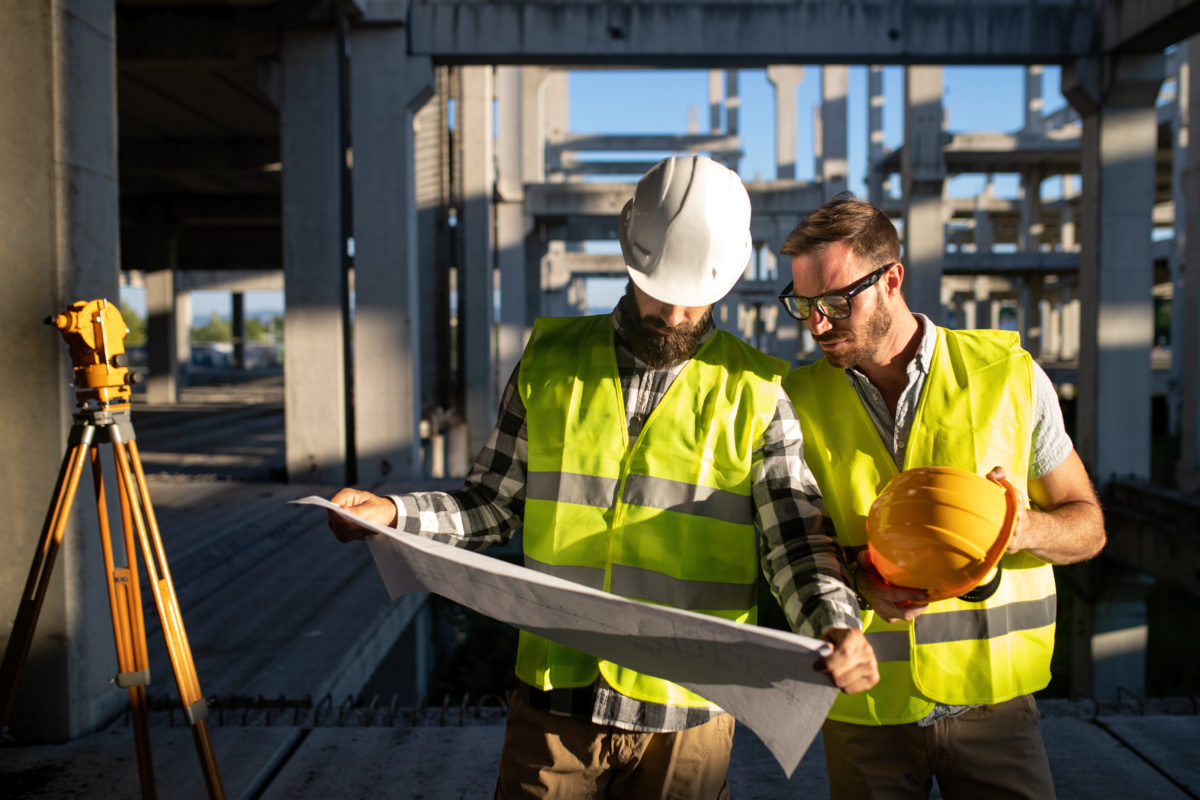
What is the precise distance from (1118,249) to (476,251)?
1167cm

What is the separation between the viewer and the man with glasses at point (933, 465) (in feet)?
7.05

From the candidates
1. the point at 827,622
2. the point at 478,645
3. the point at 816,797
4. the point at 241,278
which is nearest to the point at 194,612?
the point at 478,645

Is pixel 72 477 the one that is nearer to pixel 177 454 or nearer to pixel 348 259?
pixel 348 259

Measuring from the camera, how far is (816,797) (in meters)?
3.52

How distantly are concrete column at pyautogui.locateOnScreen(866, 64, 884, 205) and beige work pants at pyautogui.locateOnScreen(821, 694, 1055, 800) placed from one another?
26.1 m

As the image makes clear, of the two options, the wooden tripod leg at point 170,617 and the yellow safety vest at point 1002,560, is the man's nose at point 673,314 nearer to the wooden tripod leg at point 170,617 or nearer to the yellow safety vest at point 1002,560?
the yellow safety vest at point 1002,560

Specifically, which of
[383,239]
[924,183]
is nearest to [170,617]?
[383,239]

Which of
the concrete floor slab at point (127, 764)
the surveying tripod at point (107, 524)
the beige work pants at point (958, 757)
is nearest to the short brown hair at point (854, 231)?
the beige work pants at point (958, 757)

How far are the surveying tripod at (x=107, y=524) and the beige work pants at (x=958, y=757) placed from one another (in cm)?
225

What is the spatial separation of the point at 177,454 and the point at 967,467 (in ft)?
48.8

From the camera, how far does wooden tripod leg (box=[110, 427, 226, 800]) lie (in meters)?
3.04

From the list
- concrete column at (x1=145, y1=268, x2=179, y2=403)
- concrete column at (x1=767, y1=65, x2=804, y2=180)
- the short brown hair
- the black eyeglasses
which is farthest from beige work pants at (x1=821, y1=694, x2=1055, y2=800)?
concrete column at (x1=145, y1=268, x2=179, y2=403)

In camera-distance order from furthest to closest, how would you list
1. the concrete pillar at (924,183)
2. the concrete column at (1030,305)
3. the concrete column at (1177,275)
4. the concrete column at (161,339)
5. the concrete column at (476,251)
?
the concrete column at (1030,305), the concrete column at (161,339), the concrete column at (1177,275), the concrete column at (476,251), the concrete pillar at (924,183)

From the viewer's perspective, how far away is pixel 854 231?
2213 millimetres
